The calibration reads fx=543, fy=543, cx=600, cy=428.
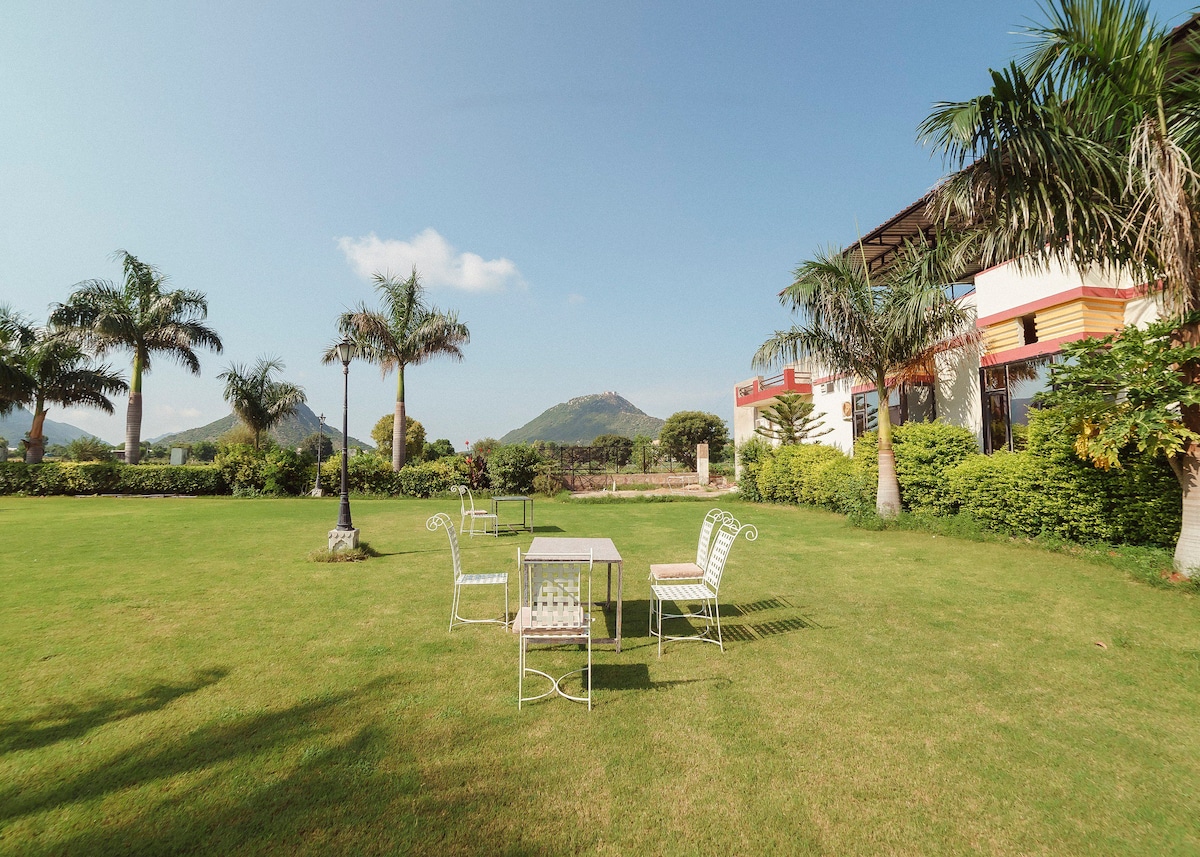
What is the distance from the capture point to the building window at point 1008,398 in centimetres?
1237

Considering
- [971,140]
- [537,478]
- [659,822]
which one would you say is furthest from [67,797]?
[537,478]

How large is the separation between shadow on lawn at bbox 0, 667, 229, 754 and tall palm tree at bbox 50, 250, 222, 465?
27.7 m

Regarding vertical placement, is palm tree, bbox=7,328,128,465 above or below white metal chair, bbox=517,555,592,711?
above

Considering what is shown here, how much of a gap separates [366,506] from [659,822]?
19.0 metres

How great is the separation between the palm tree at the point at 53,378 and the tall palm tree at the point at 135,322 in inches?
47.5

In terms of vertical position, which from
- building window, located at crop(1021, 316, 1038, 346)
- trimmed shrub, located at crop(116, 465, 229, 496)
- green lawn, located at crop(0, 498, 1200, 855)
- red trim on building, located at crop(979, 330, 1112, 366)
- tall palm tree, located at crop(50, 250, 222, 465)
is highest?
tall palm tree, located at crop(50, 250, 222, 465)

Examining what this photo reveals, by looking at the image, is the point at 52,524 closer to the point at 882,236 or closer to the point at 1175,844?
the point at 1175,844

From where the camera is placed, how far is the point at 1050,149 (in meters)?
7.06

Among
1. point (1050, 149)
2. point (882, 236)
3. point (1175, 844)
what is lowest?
point (1175, 844)

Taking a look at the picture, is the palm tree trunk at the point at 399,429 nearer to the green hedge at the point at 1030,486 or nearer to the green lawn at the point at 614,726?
the green lawn at the point at 614,726

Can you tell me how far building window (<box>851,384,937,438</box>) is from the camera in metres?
16.0

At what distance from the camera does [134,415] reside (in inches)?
995

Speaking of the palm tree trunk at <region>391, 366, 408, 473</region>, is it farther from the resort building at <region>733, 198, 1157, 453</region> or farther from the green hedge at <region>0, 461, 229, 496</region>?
the resort building at <region>733, 198, 1157, 453</region>

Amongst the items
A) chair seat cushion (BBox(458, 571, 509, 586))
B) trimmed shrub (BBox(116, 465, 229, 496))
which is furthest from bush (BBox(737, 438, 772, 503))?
trimmed shrub (BBox(116, 465, 229, 496))
